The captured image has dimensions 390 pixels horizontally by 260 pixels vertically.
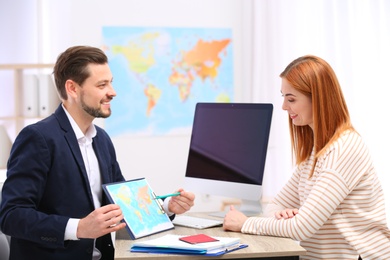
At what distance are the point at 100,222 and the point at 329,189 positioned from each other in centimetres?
81

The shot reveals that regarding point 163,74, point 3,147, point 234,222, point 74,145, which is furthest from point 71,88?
point 163,74

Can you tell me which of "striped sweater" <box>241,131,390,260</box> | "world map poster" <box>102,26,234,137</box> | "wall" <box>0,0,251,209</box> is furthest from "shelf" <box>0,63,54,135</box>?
"striped sweater" <box>241,131,390,260</box>

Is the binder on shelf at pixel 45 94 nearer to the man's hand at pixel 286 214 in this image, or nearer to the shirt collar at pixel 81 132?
the shirt collar at pixel 81 132

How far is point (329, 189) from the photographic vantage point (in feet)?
6.37

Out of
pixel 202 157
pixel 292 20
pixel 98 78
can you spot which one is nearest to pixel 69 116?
pixel 98 78

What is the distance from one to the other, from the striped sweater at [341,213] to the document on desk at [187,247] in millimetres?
231

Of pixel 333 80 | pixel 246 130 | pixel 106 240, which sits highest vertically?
pixel 333 80

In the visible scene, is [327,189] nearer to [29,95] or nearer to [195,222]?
[195,222]

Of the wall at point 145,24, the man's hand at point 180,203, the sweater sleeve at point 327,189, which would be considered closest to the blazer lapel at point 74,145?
the man's hand at point 180,203

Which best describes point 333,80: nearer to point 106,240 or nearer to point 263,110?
point 263,110

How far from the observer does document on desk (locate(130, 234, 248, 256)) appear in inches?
70.0

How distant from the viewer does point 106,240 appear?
227 cm

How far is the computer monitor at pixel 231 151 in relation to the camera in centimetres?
239

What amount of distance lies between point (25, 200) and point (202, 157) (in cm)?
89
